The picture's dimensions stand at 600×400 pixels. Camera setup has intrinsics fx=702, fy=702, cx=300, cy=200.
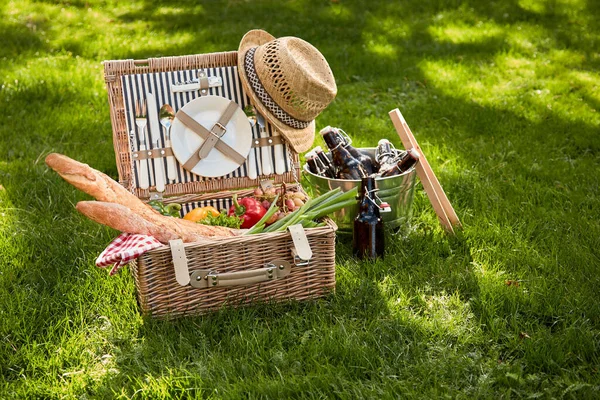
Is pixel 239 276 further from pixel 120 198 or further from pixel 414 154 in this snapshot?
pixel 414 154

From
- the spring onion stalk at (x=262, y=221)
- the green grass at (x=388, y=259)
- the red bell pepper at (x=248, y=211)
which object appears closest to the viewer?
the green grass at (x=388, y=259)

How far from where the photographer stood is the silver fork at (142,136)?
362 centimetres

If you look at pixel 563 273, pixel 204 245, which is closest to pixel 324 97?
pixel 204 245

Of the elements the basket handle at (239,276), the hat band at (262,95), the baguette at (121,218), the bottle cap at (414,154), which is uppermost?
the hat band at (262,95)

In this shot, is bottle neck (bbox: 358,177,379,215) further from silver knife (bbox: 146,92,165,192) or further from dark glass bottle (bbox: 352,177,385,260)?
silver knife (bbox: 146,92,165,192)

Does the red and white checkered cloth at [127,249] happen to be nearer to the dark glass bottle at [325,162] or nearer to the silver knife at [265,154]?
the silver knife at [265,154]

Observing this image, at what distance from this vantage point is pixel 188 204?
3732 millimetres

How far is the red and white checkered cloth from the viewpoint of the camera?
9.14 ft

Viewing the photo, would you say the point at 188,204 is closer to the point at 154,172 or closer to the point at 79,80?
the point at 154,172

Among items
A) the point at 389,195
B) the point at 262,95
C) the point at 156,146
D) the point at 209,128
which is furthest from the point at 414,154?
the point at 156,146

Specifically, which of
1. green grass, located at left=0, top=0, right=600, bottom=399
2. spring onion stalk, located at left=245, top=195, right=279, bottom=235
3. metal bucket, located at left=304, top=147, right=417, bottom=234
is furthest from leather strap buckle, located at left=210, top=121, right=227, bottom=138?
green grass, located at left=0, top=0, right=600, bottom=399

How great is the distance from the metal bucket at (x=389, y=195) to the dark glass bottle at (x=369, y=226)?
0.24 feet

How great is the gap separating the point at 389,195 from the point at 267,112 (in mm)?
773

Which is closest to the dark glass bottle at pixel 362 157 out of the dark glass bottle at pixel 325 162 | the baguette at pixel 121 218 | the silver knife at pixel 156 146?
the dark glass bottle at pixel 325 162
